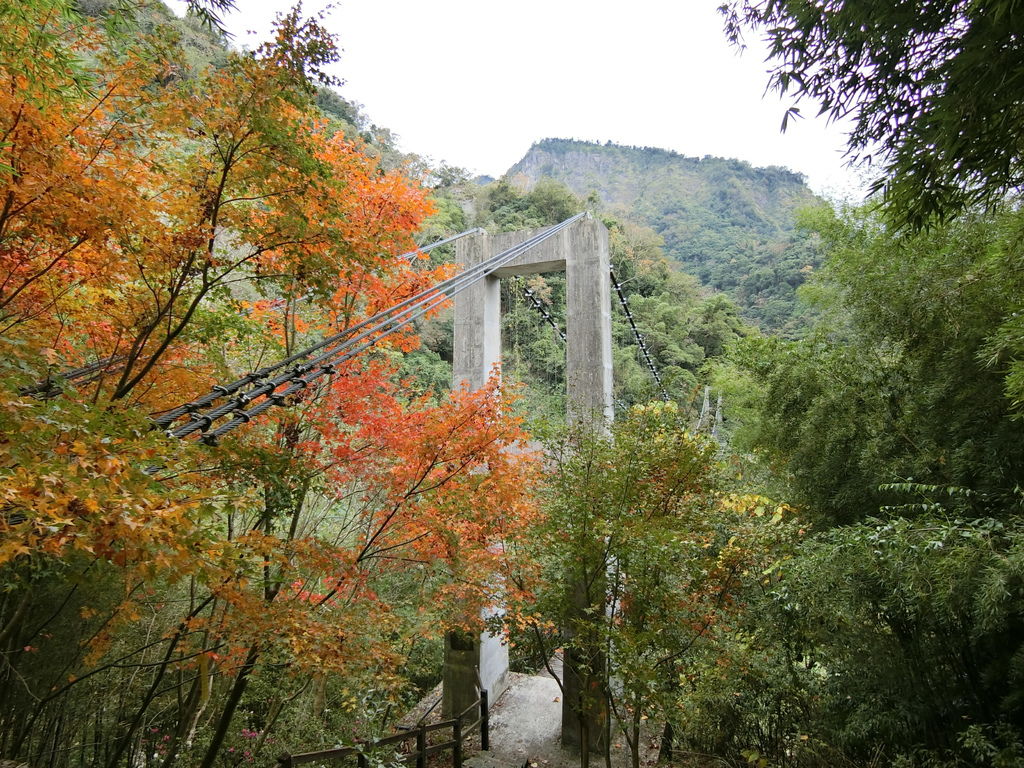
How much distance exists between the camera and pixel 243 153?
229 cm

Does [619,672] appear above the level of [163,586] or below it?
below

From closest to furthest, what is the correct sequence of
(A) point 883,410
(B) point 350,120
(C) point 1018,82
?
(C) point 1018,82
(A) point 883,410
(B) point 350,120

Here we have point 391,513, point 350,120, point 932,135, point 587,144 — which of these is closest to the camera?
point 932,135

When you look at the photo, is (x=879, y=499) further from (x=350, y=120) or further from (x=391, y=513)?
(x=350, y=120)

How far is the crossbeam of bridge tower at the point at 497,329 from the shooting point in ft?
20.2

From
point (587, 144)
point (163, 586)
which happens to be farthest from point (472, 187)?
point (587, 144)

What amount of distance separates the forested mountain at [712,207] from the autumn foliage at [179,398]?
17.9 metres

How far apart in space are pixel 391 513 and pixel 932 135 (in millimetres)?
3634

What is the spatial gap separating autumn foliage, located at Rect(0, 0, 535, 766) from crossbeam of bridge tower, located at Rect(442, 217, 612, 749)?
1862 mm

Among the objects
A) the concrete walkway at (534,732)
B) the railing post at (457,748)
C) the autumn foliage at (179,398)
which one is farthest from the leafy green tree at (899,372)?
the railing post at (457,748)

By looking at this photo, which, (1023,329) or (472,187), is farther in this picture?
(472,187)

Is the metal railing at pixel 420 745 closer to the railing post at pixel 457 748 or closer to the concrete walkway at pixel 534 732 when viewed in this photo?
the railing post at pixel 457 748

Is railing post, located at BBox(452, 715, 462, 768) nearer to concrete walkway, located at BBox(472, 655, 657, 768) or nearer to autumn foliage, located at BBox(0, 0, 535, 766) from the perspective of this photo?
concrete walkway, located at BBox(472, 655, 657, 768)

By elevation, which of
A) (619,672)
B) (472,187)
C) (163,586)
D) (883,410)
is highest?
(472,187)
